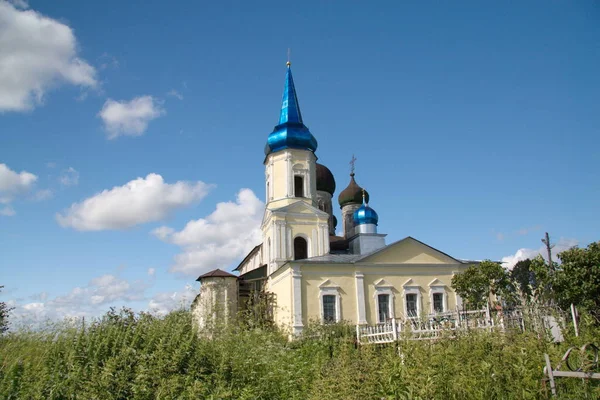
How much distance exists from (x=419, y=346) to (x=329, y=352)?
5609mm

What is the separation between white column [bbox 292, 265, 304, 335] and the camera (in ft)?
76.9

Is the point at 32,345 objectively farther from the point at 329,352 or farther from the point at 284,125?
the point at 284,125

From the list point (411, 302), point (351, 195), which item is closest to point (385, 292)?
point (411, 302)

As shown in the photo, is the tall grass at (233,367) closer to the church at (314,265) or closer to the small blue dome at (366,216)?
the church at (314,265)

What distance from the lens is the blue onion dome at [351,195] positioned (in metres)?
39.8

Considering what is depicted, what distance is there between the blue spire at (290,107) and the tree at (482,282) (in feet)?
45.8

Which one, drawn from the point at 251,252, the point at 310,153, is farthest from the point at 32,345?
the point at 251,252

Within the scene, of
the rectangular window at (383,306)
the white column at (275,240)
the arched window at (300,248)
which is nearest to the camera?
the rectangular window at (383,306)

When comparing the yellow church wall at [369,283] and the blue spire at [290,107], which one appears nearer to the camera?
the yellow church wall at [369,283]

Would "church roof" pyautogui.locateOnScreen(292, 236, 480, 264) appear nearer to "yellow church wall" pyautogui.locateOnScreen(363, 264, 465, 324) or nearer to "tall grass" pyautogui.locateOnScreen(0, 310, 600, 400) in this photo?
"yellow church wall" pyautogui.locateOnScreen(363, 264, 465, 324)

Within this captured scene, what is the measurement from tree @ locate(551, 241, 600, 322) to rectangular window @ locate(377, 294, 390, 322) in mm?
9409

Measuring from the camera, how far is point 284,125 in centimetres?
3016

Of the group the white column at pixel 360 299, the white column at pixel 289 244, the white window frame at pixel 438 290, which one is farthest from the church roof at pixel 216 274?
the white window frame at pixel 438 290

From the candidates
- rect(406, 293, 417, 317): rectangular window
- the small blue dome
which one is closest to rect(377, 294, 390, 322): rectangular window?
rect(406, 293, 417, 317): rectangular window
